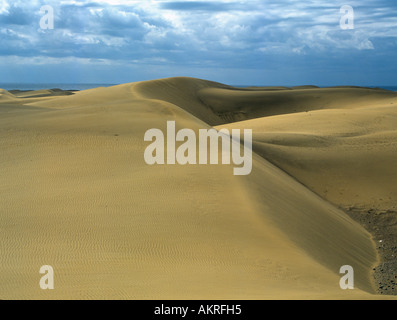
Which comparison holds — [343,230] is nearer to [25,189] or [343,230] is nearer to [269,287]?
[269,287]

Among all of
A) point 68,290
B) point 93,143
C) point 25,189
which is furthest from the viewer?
point 93,143

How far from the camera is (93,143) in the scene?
46.8ft

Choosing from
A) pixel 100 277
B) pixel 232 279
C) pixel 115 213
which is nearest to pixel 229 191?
pixel 115 213

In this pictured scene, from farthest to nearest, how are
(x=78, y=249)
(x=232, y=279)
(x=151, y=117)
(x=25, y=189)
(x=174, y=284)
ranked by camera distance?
(x=151, y=117)
(x=25, y=189)
(x=78, y=249)
(x=232, y=279)
(x=174, y=284)

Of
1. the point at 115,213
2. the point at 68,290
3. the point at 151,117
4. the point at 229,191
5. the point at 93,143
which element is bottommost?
the point at 68,290

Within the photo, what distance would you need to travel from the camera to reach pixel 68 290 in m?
5.98

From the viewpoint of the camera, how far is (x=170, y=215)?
908 centimetres

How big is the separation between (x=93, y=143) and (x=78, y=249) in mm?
7079

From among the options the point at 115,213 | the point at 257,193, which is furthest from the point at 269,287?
the point at 257,193

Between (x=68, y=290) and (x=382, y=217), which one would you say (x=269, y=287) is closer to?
(x=68, y=290)

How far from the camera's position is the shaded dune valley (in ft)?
21.9

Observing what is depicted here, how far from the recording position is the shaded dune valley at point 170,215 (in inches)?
263

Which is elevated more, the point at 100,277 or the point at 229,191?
the point at 229,191

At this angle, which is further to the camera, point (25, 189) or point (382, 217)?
point (382, 217)
